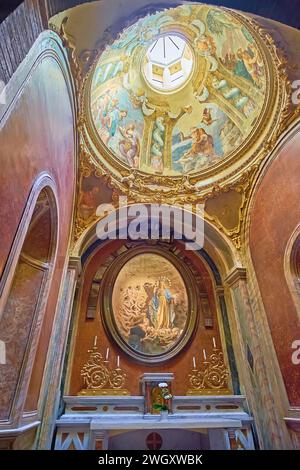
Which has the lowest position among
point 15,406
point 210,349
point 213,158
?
point 15,406

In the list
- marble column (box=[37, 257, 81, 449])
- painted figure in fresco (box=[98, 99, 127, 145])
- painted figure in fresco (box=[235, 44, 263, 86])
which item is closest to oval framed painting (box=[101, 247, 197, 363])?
marble column (box=[37, 257, 81, 449])

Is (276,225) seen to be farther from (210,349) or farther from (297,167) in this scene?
(210,349)

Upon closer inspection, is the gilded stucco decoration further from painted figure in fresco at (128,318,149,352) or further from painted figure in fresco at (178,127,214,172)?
painted figure in fresco at (128,318,149,352)

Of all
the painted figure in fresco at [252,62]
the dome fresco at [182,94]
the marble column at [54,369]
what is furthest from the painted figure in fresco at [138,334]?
the painted figure in fresco at [252,62]

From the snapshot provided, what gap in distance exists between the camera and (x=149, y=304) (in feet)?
25.8

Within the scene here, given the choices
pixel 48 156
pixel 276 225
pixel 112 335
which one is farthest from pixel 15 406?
pixel 276 225

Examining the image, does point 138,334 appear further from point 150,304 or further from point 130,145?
point 130,145

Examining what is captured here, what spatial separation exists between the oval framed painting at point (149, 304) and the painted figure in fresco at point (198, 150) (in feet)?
10.1

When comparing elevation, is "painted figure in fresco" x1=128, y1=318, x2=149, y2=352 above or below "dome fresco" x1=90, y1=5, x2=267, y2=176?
below

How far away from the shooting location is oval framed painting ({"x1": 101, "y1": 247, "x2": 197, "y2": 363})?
7.25 meters

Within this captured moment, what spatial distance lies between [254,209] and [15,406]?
22.7 ft

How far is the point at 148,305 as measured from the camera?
309 inches

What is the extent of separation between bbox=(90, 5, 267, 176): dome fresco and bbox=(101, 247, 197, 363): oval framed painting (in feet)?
10.1

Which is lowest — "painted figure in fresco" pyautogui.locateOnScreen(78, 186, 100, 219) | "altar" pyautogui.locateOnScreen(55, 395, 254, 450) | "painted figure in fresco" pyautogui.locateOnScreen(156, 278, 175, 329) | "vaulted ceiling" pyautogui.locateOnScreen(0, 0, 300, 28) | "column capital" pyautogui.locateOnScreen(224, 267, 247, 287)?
"altar" pyautogui.locateOnScreen(55, 395, 254, 450)
